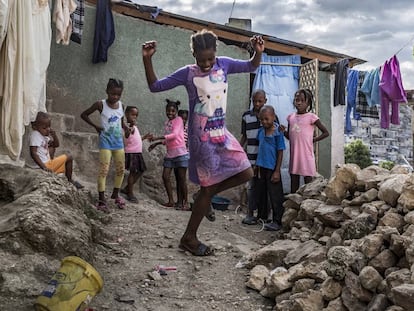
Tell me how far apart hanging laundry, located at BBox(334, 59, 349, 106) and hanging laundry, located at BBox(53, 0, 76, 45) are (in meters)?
4.88

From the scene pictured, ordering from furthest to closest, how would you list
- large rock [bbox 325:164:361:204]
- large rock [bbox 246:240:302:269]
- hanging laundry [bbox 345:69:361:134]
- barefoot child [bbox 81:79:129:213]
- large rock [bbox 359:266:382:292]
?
hanging laundry [bbox 345:69:361:134], barefoot child [bbox 81:79:129:213], large rock [bbox 325:164:361:204], large rock [bbox 246:240:302:269], large rock [bbox 359:266:382:292]

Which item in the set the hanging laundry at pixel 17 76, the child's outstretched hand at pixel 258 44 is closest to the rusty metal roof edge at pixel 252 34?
the hanging laundry at pixel 17 76

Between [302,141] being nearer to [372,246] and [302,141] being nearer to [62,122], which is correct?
[372,246]

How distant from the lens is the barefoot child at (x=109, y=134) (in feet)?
16.0

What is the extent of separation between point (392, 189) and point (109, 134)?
112 inches

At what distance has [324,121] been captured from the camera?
8.82 meters

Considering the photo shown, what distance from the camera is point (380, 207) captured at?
3529 millimetres

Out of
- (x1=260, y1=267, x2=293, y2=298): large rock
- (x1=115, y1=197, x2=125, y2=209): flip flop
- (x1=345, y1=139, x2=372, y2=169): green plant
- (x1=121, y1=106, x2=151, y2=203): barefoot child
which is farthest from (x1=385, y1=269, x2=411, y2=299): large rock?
(x1=345, y1=139, x2=372, y2=169): green plant

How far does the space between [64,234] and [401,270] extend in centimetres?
203

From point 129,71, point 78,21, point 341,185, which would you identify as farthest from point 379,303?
point 129,71

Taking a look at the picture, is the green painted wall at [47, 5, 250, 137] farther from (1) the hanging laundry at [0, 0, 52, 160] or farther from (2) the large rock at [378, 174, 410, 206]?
(2) the large rock at [378, 174, 410, 206]

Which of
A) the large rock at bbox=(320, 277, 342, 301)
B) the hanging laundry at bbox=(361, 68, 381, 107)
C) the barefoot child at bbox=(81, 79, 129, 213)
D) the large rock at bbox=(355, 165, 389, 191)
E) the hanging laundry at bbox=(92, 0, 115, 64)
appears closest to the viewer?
the large rock at bbox=(320, 277, 342, 301)

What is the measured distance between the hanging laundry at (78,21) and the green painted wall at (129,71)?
0.97 feet

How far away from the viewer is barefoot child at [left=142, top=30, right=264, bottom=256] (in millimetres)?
3512
